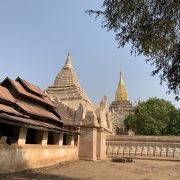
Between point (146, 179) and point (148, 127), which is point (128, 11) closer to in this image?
point (146, 179)

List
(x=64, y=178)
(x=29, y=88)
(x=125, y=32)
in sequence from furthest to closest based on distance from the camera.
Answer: (x=29, y=88), (x=64, y=178), (x=125, y=32)

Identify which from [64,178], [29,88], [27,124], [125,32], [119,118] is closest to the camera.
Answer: [125,32]

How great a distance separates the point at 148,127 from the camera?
46.7 metres

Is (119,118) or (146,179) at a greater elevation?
(119,118)

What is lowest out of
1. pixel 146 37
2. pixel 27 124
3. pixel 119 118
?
pixel 27 124

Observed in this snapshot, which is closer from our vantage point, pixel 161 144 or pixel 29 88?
pixel 29 88

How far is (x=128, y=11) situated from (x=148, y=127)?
37907mm

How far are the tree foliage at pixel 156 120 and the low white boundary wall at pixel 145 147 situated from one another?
19374mm

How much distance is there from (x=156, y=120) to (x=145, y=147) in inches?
839

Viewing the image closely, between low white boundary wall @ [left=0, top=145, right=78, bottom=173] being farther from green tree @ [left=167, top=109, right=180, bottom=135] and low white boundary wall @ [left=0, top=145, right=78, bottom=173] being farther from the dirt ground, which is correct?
green tree @ [left=167, top=109, right=180, bottom=135]

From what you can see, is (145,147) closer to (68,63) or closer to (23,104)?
(23,104)

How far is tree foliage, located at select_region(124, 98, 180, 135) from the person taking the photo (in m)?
46.8

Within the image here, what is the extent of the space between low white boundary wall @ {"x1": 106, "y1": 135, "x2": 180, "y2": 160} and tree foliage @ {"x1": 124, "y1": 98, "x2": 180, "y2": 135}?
763 inches

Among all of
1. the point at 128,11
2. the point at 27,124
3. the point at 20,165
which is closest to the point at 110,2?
the point at 128,11
